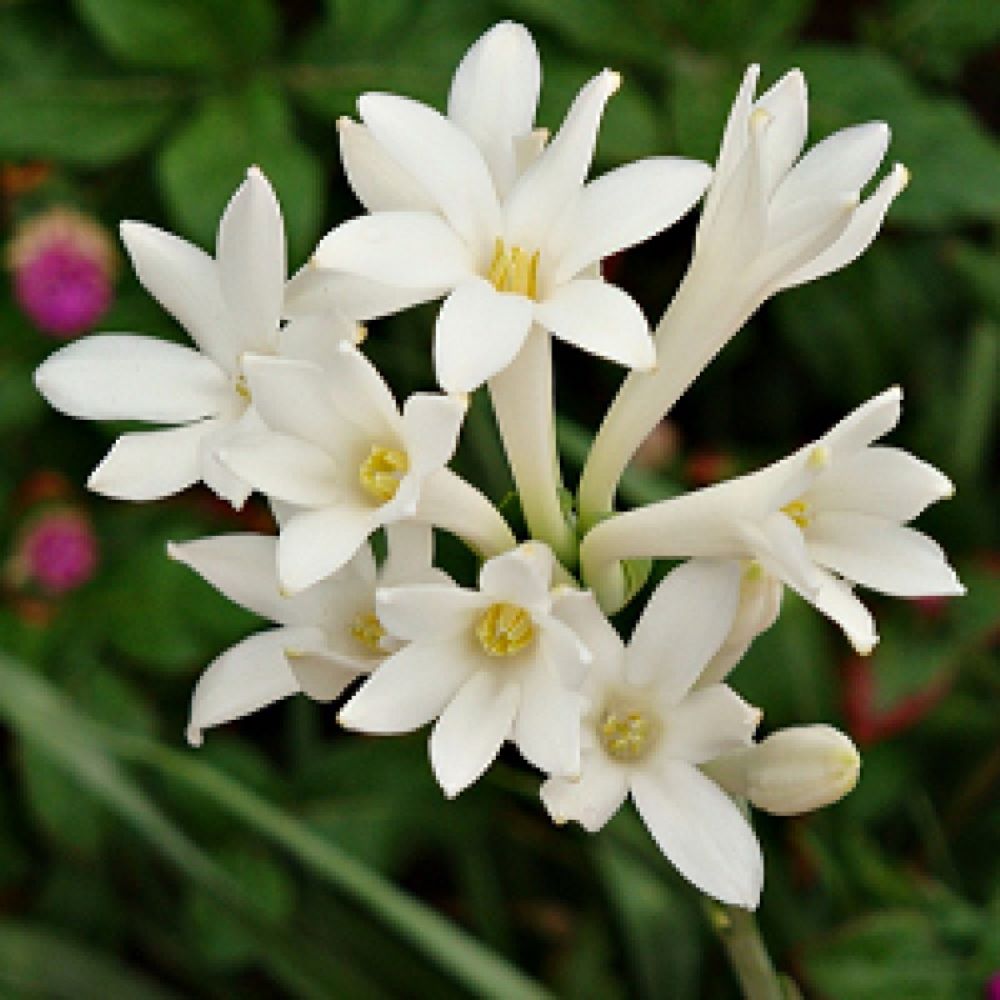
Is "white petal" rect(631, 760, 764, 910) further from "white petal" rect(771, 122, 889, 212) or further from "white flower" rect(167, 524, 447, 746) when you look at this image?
"white petal" rect(771, 122, 889, 212)

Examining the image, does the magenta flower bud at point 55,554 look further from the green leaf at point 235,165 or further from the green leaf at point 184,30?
the green leaf at point 184,30

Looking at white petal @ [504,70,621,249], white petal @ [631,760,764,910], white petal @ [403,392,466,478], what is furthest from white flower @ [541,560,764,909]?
white petal @ [504,70,621,249]

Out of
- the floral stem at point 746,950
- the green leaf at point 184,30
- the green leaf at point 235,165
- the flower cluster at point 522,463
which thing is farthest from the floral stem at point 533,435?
the green leaf at point 184,30

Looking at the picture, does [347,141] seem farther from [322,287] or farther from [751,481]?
[751,481]

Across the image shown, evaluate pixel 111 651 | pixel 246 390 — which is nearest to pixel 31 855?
pixel 111 651

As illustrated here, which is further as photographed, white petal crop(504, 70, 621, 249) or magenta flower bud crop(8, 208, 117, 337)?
magenta flower bud crop(8, 208, 117, 337)
